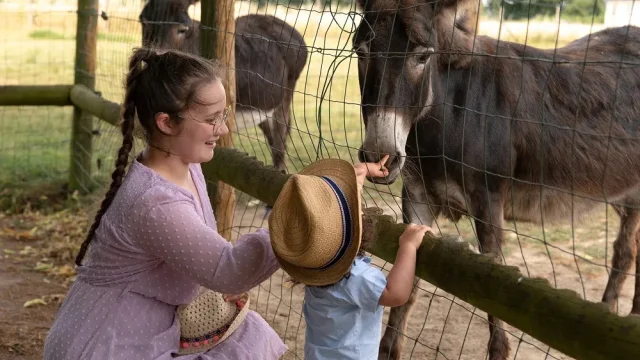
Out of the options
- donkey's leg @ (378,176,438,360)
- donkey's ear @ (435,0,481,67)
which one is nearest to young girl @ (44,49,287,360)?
donkey's ear @ (435,0,481,67)

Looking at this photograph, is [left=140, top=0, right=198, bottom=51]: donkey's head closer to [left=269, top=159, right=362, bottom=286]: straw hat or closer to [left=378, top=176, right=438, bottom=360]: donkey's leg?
[left=378, top=176, right=438, bottom=360]: donkey's leg

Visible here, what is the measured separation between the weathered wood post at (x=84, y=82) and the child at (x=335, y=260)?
17.2 feet

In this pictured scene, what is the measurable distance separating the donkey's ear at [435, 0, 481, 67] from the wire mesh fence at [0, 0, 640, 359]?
0.17 metres

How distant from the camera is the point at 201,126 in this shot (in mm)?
2336

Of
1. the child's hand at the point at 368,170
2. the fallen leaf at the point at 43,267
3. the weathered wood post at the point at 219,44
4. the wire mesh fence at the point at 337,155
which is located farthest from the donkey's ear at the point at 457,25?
the fallen leaf at the point at 43,267

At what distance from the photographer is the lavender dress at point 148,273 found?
224 cm

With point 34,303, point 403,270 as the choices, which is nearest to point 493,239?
point 403,270

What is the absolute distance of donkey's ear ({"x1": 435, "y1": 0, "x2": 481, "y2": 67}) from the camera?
3398 millimetres

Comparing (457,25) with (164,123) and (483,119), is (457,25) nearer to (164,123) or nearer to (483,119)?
(483,119)

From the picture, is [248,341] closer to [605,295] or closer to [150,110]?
[150,110]

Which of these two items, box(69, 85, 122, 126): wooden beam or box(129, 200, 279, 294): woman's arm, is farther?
box(69, 85, 122, 126): wooden beam

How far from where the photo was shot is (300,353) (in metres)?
4.23

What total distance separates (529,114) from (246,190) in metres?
1.46

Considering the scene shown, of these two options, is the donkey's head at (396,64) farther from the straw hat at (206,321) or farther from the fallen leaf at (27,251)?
the fallen leaf at (27,251)
